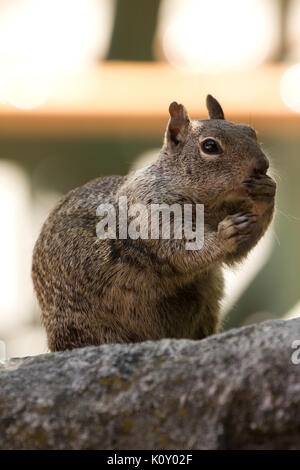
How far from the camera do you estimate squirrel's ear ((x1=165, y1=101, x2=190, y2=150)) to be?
6.72 feet

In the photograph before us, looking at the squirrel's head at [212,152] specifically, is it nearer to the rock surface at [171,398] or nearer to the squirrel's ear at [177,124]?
the squirrel's ear at [177,124]

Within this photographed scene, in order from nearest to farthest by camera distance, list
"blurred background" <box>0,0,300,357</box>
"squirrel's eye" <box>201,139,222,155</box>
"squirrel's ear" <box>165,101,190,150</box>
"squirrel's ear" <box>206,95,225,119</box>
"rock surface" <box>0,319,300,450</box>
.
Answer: "rock surface" <box>0,319,300,450</box> < "squirrel's eye" <box>201,139,222,155</box> < "squirrel's ear" <box>165,101,190,150</box> < "squirrel's ear" <box>206,95,225,119</box> < "blurred background" <box>0,0,300,357</box>

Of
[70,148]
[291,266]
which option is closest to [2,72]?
[70,148]

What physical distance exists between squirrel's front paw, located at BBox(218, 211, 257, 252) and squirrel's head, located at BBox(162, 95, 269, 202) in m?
0.10

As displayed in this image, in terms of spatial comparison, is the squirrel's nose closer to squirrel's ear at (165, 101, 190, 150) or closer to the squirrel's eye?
the squirrel's eye

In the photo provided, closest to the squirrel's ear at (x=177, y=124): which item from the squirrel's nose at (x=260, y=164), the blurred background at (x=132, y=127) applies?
the squirrel's nose at (x=260, y=164)

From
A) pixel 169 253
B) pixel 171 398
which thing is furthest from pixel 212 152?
pixel 171 398

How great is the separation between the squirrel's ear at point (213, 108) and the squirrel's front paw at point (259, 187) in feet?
1.14

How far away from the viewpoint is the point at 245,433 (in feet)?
4.45

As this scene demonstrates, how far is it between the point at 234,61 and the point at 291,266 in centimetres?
102

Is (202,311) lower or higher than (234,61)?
lower

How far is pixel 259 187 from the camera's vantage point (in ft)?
6.14

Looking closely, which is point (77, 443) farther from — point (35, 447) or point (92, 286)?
point (92, 286)

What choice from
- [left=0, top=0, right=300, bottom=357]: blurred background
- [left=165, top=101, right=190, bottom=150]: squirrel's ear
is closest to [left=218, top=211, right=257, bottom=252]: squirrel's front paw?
[left=165, top=101, right=190, bottom=150]: squirrel's ear
